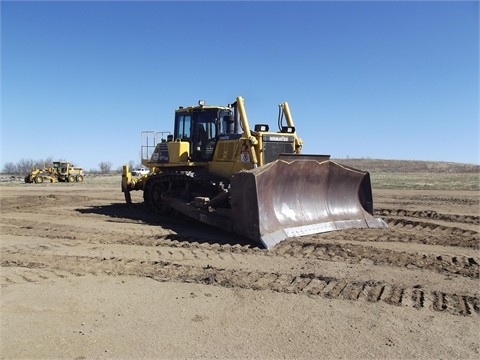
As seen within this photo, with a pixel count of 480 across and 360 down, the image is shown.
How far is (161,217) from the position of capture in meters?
11.4

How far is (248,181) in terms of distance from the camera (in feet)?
25.6

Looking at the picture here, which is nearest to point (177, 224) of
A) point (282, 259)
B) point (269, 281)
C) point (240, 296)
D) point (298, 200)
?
point (298, 200)

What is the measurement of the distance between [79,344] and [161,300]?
1206mm

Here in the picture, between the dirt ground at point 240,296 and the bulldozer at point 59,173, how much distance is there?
110ft

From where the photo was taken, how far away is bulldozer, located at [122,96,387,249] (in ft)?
26.3

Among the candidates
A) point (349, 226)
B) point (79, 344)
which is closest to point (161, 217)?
point (349, 226)

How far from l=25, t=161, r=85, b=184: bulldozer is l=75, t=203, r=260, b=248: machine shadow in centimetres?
2863

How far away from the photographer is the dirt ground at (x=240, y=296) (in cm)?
385

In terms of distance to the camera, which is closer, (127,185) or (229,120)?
(229,120)

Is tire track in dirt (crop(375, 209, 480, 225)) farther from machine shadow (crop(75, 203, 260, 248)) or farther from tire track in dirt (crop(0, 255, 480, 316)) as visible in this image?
tire track in dirt (crop(0, 255, 480, 316))

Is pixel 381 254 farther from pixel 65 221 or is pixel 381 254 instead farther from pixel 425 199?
pixel 425 199

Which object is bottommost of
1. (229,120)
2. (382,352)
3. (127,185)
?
(382,352)

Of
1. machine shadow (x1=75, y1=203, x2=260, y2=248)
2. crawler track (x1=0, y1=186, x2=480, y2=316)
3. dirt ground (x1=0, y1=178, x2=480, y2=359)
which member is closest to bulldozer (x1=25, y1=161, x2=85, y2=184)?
machine shadow (x1=75, y1=203, x2=260, y2=248)

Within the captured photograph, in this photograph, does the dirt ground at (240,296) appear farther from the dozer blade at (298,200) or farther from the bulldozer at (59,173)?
the bulldozer at (59,173)
